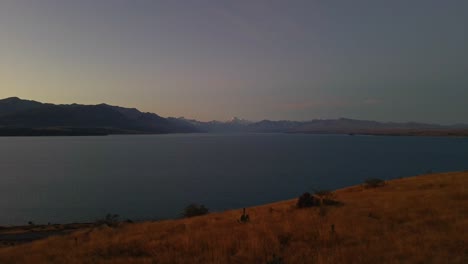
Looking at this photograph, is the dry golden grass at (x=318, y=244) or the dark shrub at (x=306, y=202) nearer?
the dry golden grass at (x=318, y=244)

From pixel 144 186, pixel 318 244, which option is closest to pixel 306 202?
pixel 318 244

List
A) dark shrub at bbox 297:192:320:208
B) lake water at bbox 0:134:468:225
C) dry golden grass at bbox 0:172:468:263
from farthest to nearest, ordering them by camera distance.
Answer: lake water at bbox 0:134:468:225 < dark shrub at bbox 297:192:320:208 < dry golden grass at bbox 0:172:468:263

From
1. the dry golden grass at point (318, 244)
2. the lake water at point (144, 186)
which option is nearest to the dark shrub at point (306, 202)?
the dry golden grass at point (318, 244)

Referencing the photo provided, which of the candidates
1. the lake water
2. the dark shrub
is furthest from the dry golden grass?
the lake water

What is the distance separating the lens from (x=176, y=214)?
4778 cm

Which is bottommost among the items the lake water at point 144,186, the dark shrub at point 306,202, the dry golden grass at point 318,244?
the lake water at point 144,186

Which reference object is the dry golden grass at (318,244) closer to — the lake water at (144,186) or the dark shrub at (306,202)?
the dark shrub at (306,202)

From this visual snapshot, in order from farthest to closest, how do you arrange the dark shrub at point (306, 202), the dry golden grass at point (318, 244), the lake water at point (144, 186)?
the lake water at point (144, 186) → the dark shrub at point (306, 202) → the dry golden grass at point (318, 244)

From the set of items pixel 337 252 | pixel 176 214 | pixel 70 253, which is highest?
pixel 337 252

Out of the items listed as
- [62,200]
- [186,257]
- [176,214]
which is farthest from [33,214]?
[186,257]

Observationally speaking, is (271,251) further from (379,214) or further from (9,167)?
(9,167)

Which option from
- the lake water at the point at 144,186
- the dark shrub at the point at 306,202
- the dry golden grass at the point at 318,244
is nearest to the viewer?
the dry golden grass at the point at 318,244

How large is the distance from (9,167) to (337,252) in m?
113

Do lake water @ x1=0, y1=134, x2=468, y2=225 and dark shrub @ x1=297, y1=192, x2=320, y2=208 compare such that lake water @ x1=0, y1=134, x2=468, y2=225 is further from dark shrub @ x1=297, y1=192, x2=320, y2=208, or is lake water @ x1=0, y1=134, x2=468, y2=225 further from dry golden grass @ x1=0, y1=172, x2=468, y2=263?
dry golden grass @ x1=0, y1=172, x2=468, y2=263
